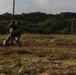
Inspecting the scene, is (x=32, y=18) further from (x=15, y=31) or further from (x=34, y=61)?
(x=34, y=61)

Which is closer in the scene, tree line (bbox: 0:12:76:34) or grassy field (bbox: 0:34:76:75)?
grassy field (bbox: 0:34:76:75)

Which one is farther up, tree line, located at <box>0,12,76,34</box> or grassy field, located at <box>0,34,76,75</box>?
grassy field, located at <box>0,34,76,75</box>

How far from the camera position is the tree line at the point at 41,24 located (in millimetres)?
39125

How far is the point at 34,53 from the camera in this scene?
15031 millimetres

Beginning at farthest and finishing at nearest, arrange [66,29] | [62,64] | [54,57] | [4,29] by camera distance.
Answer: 1. [66,29]
2. [4,29]
3. [54,57]
4. [62,64]

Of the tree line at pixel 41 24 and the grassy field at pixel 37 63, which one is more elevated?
the grassy field at pixel 37 63

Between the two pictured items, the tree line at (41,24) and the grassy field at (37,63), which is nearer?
the grassy field at (37,63)

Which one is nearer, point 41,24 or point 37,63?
point 37,63

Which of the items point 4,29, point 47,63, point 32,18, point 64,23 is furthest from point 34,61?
point 32,18

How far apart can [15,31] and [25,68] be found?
25.5ft

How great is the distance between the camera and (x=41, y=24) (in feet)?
143

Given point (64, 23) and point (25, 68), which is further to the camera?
point (64, 23)

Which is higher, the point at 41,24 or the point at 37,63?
the point at 37,63

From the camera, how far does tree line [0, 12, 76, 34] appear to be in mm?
39125
